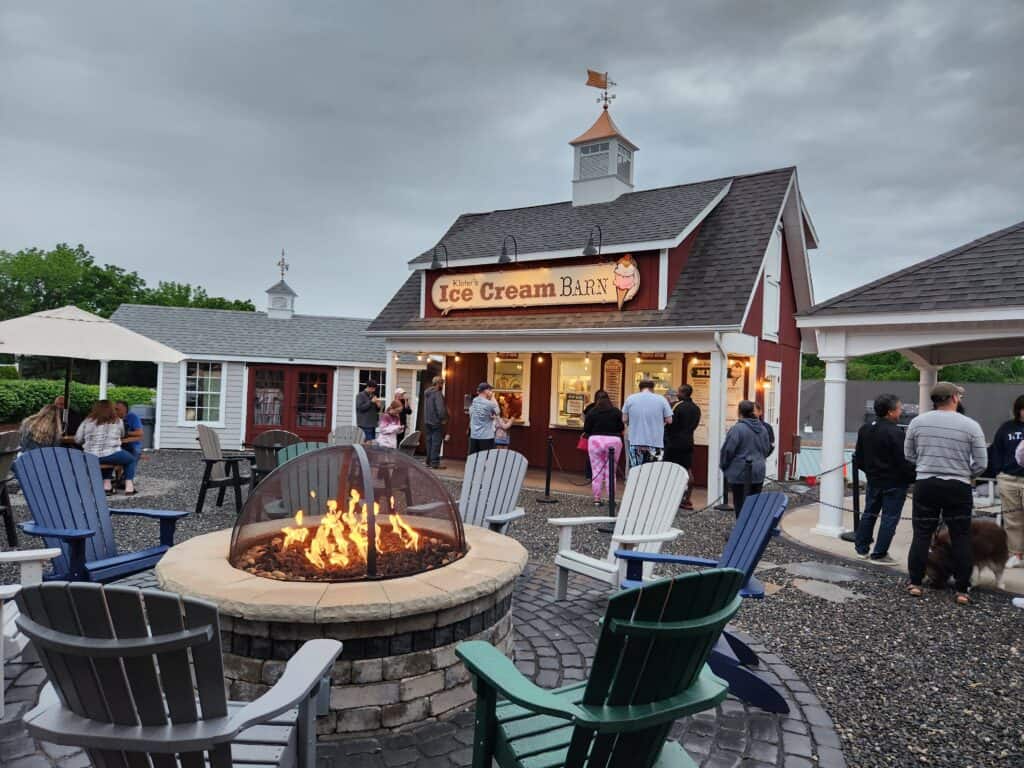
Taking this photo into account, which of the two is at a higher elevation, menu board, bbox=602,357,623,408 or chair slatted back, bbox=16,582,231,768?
menu board, bbox=602,357,623,408

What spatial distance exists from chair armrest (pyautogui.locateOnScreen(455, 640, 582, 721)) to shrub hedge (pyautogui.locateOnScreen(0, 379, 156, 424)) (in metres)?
19.8

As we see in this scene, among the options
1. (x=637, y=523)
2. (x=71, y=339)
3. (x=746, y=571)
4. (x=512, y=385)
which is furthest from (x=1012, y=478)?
(x=71, y=339)

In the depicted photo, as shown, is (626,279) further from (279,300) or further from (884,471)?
(279,300)

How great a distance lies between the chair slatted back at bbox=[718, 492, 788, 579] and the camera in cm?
350

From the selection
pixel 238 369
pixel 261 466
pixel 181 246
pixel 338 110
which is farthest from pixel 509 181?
pixel 261 466

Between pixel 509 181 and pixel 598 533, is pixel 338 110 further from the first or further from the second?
pixel 509 181

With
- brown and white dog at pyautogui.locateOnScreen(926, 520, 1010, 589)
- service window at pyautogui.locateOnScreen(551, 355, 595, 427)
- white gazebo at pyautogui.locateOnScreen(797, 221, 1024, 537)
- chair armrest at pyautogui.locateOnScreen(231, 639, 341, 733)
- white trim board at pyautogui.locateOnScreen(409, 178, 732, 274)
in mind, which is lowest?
brown and white dog at pyautogui.locateOnScreen(926, 520, 1010, 589)

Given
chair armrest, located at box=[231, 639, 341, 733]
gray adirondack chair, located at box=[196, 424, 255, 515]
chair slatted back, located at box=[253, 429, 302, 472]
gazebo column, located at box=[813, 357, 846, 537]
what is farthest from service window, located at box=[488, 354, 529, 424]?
chair armrest, located at box=[231, 639, 341, 733]

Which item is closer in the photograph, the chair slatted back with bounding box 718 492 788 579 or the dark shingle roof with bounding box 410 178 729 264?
the chair slatted back with bounding box 718 492 788 579

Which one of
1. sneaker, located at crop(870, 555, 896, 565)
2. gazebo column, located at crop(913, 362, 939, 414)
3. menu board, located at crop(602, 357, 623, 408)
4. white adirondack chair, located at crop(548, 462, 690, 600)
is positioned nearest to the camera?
white adirondack chair, located at crop(548, 462, 690, 600)

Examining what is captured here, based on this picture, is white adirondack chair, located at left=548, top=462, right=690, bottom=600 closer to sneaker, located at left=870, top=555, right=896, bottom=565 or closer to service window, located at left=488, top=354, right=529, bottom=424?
sneaker, located at left=870, top=555, right=896, bottom=565

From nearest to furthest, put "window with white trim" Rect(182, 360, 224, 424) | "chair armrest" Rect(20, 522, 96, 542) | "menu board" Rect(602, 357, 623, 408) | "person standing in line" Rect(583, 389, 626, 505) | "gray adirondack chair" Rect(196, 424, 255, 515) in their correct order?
"chair armrest" Rect(20, 522, 96, 542), "gray adirondack chair" Rect(196, 424, 255, 515), "person standing in line" Rect(583, 389, 626, 505), "menu board" Rect(602, 357, 623, 408), "window with white trim" Rect(182, 360, 224, 424)

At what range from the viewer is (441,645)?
305 centimetres

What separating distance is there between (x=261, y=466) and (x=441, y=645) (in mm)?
5794
